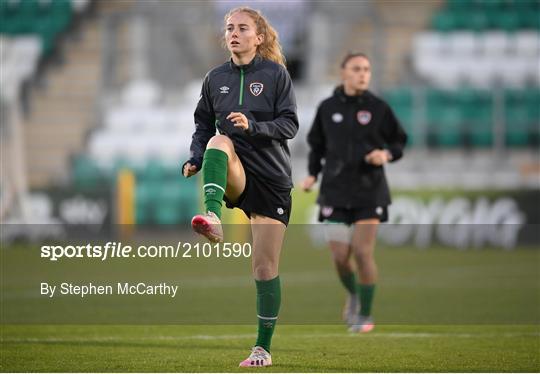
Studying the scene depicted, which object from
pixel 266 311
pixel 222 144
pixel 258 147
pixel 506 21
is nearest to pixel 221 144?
pixel 222 144

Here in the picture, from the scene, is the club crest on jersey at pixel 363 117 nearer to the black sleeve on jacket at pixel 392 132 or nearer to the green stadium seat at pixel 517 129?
the black sleeve on jacket at pixel 392 132

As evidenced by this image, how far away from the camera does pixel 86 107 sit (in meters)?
22.0

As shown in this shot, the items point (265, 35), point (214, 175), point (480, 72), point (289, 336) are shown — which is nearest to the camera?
point (214, 175)

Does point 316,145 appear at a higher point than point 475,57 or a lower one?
higher

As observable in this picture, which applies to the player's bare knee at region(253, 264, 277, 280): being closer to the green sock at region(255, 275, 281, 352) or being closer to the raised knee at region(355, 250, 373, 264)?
the green sock at region(255, 275, 281, 352)

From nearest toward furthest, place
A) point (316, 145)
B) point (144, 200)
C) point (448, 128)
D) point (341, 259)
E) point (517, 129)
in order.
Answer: point (341, 259), point (316, 145), point (517, 129), point (448, 128), point (144, 200)

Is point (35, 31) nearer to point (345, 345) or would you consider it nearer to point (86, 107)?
point (86, 107)

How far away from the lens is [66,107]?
72.0ft

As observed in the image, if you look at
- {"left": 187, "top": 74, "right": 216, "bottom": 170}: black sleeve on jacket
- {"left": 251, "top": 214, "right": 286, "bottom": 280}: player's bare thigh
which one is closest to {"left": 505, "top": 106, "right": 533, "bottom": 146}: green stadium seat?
{"left": 187, "top": 74, "right": 216, "bottom": 170}: black sleeve on jacket

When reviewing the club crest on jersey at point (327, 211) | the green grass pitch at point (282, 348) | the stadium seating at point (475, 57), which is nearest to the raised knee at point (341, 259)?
the club crest on jersey at point (327, 211)

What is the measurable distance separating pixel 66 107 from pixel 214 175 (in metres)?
16.8

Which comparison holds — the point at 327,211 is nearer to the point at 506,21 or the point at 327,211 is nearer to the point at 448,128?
the point at 448,128

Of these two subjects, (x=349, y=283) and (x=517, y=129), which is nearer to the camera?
(x=349, y=283)

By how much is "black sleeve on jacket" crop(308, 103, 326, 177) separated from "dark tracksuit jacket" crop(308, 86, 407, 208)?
11 mm
